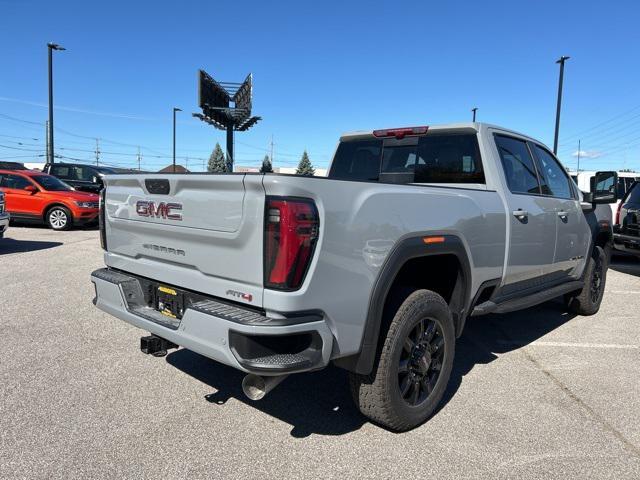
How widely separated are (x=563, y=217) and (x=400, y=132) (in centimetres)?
181

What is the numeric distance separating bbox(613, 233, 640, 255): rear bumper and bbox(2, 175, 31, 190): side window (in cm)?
1422

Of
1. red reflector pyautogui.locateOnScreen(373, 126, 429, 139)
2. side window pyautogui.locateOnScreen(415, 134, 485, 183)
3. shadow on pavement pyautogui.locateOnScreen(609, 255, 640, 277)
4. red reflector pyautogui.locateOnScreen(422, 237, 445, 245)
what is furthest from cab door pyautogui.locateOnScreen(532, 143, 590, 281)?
shadow on pavement pyautogui.locateOnScreen(609, 255, 640, 277)

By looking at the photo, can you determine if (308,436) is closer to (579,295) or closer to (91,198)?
(579,295)

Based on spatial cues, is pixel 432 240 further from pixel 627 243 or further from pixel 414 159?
pixel 627 243

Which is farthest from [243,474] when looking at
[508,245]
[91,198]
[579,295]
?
[91,198]

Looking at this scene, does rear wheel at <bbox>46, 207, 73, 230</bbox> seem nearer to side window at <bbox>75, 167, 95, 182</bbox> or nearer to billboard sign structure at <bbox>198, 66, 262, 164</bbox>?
side window at <bbox>75, 167, 95, 182</bbox>

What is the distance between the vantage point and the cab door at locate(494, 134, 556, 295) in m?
3.92

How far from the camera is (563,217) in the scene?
4.73 meters

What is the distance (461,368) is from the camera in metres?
4.14

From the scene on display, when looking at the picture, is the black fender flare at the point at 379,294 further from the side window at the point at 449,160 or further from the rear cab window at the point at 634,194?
the rear cab window at the point at 634,194

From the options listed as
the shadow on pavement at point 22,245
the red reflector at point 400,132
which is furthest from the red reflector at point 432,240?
the shadow on pavement at point 22,245

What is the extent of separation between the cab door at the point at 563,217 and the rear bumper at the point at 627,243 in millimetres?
3998

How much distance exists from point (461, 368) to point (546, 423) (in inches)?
38.7

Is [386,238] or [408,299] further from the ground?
[386,238]
